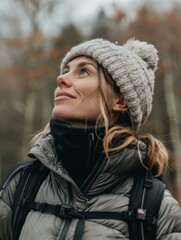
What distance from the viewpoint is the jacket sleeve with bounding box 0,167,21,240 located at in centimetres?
275

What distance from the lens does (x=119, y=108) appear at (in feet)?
10.4

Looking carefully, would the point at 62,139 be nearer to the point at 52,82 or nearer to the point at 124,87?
the point at 124,87

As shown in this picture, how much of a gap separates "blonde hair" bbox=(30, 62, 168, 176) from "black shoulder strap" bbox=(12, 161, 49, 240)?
0.95 feet

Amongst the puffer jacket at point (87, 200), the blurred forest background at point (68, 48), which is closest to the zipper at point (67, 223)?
the puffer jacket at point (87, 200)

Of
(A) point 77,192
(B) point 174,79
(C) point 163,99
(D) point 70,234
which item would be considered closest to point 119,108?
(A) point 77,192

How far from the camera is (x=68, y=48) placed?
23.7 m

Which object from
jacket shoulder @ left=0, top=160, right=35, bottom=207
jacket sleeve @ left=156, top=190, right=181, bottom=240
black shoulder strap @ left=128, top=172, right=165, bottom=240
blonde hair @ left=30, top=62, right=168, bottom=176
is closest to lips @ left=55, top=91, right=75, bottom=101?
blonde hair @ left=30, top=62, right=168, bottom=176

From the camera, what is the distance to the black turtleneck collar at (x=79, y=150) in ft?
9.30

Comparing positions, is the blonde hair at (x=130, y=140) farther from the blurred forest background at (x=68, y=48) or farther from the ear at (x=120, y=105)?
the blurred forest background at (x=68, y=48)

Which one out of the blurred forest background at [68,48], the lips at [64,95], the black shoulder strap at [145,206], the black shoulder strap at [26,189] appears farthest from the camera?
the blurred forest background at [68,48]

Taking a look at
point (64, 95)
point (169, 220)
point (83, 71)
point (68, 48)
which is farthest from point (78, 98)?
point (68, 48)

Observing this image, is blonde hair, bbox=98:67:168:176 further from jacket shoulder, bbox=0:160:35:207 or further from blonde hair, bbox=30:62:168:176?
jacket shoulder, bbox=0:160:35:207

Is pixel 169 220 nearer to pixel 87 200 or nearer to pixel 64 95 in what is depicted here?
pixel 87 200

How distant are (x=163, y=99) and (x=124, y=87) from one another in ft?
92.2
